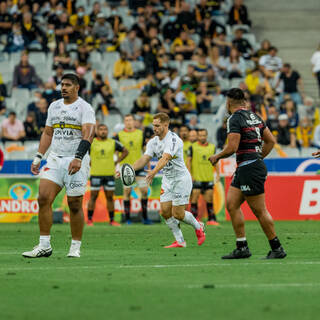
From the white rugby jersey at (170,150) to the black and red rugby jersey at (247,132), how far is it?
7.86ft

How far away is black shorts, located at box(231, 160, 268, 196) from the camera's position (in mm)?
11250

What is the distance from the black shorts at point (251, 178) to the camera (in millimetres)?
11250

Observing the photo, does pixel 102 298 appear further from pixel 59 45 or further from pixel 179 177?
pixel 59 45

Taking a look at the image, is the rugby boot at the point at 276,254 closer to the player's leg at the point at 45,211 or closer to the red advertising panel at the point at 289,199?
the player's leg at the point at 45,211

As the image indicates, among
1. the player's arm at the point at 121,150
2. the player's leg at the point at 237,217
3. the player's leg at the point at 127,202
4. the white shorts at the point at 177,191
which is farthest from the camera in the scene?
the player's leg at the point at 127,202

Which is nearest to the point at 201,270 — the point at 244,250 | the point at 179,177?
the point at 244,250

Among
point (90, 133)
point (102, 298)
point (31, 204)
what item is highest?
point (90, 133)

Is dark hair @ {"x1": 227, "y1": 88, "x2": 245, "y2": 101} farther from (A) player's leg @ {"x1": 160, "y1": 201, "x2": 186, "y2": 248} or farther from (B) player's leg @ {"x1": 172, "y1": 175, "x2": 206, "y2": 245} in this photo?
(A) player's leg @ {"x1": 160, "y1": 201, "x2": 186, "y2": 248}

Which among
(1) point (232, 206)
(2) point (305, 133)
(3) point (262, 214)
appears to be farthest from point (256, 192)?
(2) point (305, 133)

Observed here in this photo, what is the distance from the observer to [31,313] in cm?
700

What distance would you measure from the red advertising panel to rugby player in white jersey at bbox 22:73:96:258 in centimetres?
1154

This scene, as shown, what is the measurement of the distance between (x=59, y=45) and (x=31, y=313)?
21.7 metres

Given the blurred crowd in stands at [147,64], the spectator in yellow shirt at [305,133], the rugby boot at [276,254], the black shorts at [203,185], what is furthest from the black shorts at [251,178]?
the spectator in yellow shirt at [305,133]

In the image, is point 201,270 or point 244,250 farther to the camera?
point 244,250
